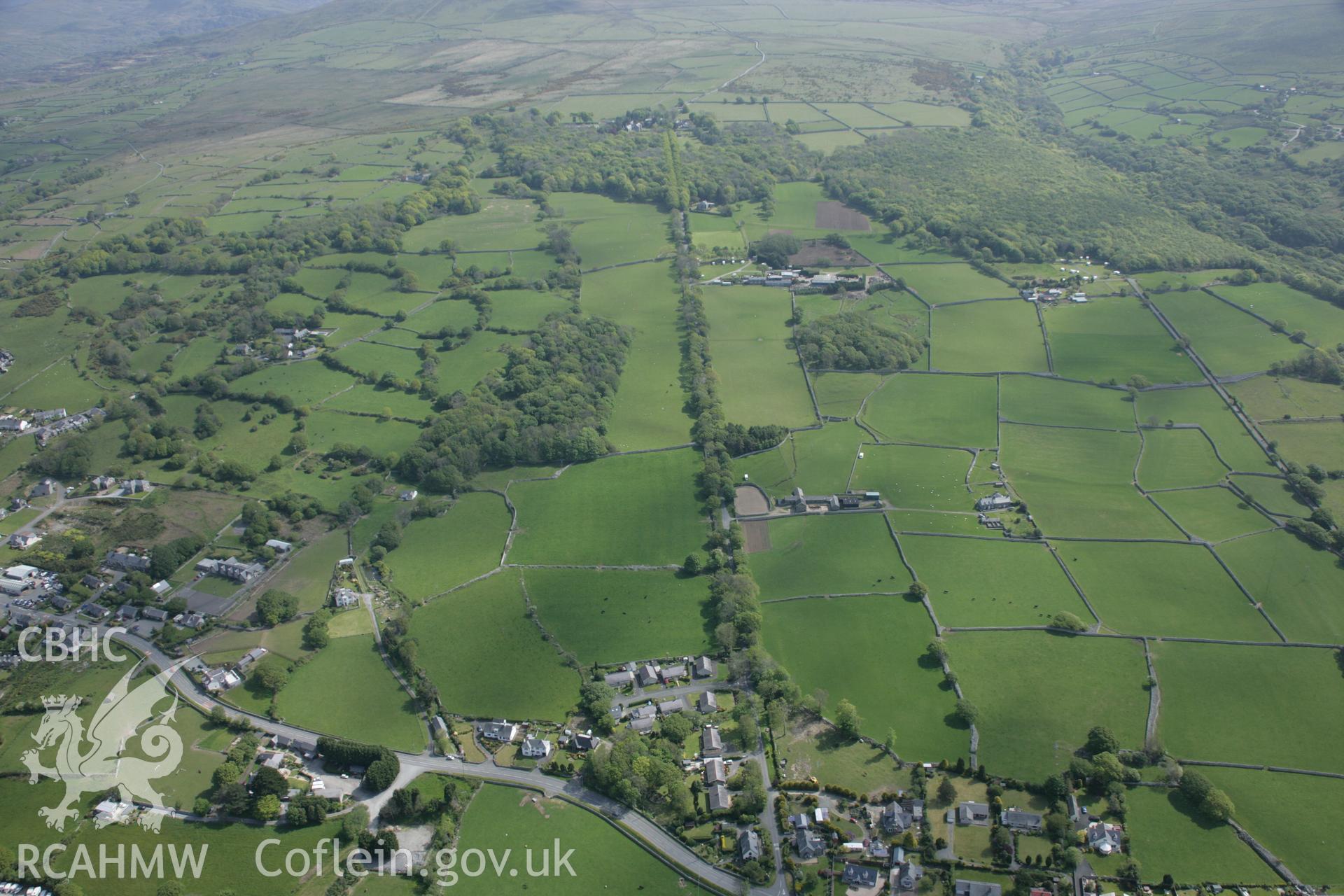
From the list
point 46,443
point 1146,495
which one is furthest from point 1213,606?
point 46,443

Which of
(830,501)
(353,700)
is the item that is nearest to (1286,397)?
(830,501)

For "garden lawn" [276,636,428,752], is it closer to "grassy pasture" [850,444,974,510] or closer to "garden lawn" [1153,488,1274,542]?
"grassy pasture" [850,444,974,510]

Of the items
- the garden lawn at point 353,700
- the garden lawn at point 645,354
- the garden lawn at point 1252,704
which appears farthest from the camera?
the garden lawn at point 645,354

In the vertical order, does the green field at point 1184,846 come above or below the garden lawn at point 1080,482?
below

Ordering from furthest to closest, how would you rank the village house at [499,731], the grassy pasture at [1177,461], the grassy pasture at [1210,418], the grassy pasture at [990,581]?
the grassy pasture at [1210,418]
the grassy pasture at [1177,461]
the grassy pasture at [990,581]
the village house at [499,731]

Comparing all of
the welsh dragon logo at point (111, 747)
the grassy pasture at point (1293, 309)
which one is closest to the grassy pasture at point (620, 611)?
the welsh dragon logo at point (111, 747)

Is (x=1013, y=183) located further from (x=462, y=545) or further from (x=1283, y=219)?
(x=462, y=545)

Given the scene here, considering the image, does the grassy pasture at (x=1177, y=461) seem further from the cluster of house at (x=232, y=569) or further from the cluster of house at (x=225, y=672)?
the cluster of house at (x=232, y=569)
